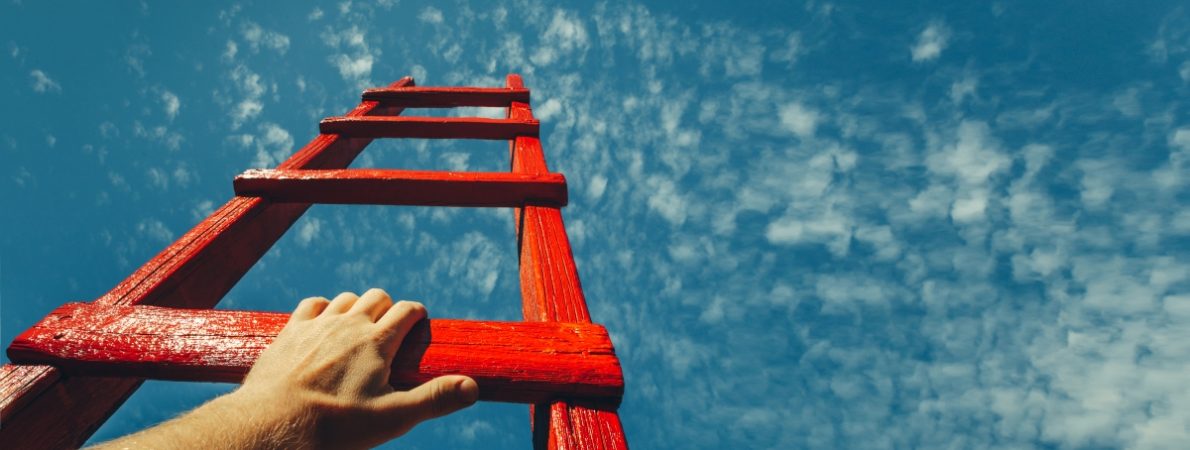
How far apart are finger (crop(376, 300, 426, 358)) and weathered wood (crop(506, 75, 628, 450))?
294 mm

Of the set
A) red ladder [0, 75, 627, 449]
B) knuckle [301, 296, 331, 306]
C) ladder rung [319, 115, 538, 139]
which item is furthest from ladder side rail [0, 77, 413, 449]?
ladder rung [319, 115, 538, 139]

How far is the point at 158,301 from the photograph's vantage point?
136 cm

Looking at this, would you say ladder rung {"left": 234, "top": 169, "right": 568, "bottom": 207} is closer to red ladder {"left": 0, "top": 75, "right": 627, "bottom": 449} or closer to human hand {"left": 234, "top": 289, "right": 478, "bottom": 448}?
red ladder {"left": 0, "top": 75, "right": 627, "bottom": 449}

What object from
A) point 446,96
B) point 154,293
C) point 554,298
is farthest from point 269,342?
point 446,96

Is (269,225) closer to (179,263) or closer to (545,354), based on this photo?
(179,263)

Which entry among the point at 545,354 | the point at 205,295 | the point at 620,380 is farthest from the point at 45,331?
the point at 620,380

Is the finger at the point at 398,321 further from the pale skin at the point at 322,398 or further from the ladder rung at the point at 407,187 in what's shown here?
the ladder rung at the point at 407,187

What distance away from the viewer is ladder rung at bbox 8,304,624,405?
106cm

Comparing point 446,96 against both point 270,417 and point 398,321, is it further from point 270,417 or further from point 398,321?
point 270,417

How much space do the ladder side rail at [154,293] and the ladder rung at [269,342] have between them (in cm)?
6

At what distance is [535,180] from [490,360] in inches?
35.3

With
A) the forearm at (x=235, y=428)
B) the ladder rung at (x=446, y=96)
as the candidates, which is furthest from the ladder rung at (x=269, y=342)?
the ladder rung at (x=446, y=96)

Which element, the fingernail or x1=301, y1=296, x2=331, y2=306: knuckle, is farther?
x1=301, y1=296, x2=331, y2=306: knuckle

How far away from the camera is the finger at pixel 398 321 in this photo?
1.09 meters
